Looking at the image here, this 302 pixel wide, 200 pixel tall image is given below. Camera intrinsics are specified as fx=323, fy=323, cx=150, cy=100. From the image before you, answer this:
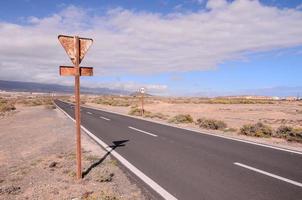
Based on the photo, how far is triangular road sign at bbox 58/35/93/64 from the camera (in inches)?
292

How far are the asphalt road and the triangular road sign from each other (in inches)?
138

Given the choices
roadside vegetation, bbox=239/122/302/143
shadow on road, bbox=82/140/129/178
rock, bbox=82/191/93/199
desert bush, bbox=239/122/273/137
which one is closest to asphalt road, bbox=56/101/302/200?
shadow on road, bbox=82/140/129/178

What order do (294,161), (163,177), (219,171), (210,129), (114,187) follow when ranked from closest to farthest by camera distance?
(114,187), (163,177), (219,171), (294,161), (210,129)

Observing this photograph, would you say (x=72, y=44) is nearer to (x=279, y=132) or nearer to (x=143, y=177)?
(x=143, y=177)

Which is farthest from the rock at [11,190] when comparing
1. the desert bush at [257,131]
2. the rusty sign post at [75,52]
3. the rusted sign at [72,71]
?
the desert bush at [257,131]

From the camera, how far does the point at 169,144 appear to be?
1320 cm

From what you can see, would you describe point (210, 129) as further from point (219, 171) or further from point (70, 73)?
point (70, 73)

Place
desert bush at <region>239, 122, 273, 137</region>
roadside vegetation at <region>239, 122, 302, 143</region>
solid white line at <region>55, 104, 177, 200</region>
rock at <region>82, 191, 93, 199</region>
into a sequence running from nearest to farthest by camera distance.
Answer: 1. rock at <region>82, 191, 93, 199</region>
2. solid white line at <region>55, 104, 177, 200</region>
3. roadside vegetation at <region>239, 122, 302, 143</region>
4. desert bush at <region>239, 122, 273, 137</region>

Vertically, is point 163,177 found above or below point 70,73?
below

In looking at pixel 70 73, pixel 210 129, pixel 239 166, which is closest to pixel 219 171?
pixel 239 166

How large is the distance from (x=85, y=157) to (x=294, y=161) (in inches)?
258

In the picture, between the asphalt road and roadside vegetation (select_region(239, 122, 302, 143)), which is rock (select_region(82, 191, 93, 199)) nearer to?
the asphalt road

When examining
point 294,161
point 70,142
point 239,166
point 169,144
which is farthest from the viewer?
point 70,142

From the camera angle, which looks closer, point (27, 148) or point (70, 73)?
point (70, 73)
